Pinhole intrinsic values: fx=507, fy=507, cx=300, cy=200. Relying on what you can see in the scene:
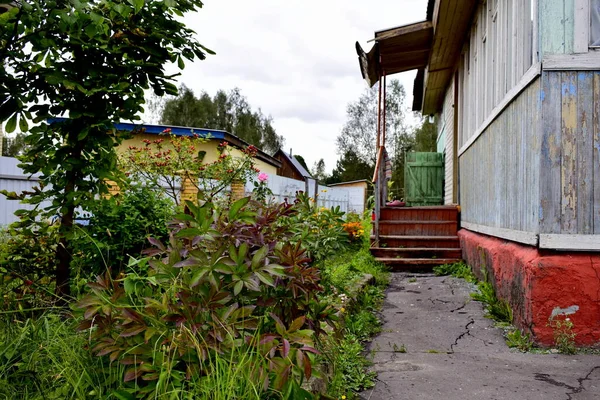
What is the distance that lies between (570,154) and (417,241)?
4.49 metres

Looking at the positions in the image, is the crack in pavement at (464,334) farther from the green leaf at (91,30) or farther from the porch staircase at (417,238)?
the green leaf at (91,30)

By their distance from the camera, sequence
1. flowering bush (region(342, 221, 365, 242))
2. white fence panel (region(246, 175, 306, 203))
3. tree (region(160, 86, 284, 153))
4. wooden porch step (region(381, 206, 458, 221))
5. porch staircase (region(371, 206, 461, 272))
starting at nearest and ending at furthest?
porch staircase (region(371, 206, 461, 272)), wooden porch step (region(381, 206, 458, 221)), flowering bush (region(342, 221, 365, 242)), white fence panel (region(246, 175, 306, 203)), tree (region(160, 86, 284, 153))

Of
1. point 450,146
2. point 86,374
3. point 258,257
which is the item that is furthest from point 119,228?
point 450,146

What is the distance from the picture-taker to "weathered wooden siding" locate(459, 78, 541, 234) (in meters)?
3.92

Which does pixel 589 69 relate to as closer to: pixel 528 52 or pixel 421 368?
pixel 528 52

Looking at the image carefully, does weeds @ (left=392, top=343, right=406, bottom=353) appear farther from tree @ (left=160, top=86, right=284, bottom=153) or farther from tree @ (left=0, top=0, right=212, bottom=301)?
tree @ (left=160, top=86, right=284, bottom=153)

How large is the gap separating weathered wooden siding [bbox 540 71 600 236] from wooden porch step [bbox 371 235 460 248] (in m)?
4.37

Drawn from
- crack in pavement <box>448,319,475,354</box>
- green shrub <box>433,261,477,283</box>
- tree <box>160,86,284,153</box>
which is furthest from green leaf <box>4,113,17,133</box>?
tree <box>160,86,284,153</box>

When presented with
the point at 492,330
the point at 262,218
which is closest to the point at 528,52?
the point at 492,330

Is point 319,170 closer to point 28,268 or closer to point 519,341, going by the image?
point 519,341

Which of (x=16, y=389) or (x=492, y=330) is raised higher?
(x=16, y=389)

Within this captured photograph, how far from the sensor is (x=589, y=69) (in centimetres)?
371

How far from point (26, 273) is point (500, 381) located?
3156mm

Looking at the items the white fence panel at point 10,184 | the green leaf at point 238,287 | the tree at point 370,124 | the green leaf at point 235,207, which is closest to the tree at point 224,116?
the tree at point 370,124
